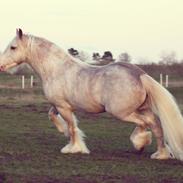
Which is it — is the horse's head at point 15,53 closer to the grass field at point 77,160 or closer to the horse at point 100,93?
the horse at point 100,93

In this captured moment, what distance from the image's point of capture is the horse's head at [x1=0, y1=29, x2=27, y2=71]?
1184cm

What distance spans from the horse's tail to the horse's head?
2.60 metres

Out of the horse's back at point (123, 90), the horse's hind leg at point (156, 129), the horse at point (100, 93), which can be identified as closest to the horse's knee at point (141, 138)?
the horse at point (100, 93)

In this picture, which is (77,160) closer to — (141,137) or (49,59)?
(141,137)

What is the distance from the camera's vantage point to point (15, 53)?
11938 mm

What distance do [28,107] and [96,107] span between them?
1575 centimetres

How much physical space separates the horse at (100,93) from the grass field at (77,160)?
40 cm

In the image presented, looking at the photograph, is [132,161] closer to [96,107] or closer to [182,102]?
[96,107]

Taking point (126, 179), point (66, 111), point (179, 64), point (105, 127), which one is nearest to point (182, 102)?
point (105, 127)

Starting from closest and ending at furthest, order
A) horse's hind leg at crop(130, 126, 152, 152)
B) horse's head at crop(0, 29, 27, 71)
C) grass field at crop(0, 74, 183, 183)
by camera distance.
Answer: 1. grass field at crop(0, 74, 183, 183)
2. horse's hind leg at crop(130, 126, 152, 152)
3. horse's head at crop(0, 29, 27, 71)

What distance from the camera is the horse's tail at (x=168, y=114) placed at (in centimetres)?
1029

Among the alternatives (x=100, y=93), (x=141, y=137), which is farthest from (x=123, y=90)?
(x=141, y=137)

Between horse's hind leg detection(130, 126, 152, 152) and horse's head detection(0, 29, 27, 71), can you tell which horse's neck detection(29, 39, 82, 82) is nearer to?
horse's head detection(0, 29, 27, 71)

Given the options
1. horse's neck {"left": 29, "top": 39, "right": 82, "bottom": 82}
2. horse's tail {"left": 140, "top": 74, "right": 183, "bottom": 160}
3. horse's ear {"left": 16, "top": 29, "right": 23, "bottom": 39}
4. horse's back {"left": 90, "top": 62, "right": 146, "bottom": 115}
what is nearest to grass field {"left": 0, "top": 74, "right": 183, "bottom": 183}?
horse's tail {"left": 140, "top": 74, "right": 183, "bottom": 160}
